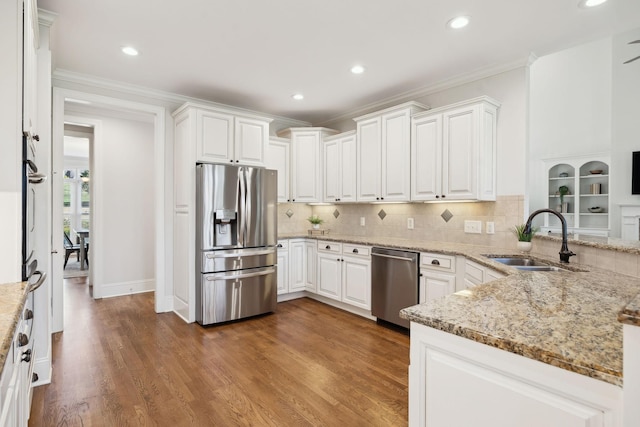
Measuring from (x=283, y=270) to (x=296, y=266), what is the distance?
196 millimetres

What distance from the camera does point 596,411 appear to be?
760mm

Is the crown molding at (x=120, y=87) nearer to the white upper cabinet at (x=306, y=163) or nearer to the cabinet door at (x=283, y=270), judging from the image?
the white upper cabinet at (x=306, y=163)

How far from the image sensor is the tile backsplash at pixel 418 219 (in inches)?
126

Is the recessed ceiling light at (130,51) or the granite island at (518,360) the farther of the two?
the recessed ceiling light at (130,51)

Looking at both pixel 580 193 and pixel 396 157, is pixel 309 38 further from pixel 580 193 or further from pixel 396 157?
pixel 580 193

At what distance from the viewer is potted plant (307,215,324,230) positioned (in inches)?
185

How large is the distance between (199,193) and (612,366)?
342 centimetres

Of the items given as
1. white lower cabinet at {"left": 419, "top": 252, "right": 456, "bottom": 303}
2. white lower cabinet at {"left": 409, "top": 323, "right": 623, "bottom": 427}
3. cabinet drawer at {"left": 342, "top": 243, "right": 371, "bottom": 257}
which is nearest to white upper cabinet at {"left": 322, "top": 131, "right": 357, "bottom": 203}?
cabinet drawer at {"left": 342, "top": 243, "right": 371, "bottom": 257}

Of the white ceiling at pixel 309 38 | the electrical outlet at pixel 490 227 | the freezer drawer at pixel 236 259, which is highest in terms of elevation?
the white ceiling at pixel 309 38

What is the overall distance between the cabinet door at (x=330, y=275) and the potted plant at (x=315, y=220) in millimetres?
561

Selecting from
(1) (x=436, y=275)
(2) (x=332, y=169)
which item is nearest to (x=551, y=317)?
(1) (x=436, y=275)

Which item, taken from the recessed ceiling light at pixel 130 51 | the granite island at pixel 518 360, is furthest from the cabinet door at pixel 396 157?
the recessed ceiling light at pixel 130 51

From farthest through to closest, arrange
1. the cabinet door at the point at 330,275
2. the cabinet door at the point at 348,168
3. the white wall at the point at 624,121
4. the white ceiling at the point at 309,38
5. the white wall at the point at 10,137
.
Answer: the white wall at the point at 624,121
the cabinet door at the point at 348,168
the cabinet door at the point at 330,275
the white ceiling at the point at 309,38
the white wall at the point at 10,137

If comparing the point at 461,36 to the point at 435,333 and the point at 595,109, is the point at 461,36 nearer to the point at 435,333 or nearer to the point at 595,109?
the point at 435,333
